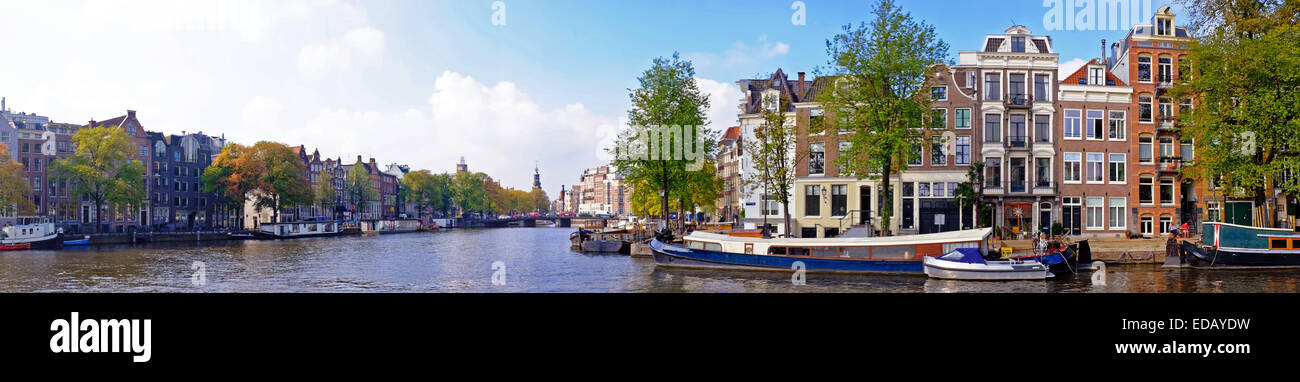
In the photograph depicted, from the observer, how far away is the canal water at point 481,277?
29.4 m

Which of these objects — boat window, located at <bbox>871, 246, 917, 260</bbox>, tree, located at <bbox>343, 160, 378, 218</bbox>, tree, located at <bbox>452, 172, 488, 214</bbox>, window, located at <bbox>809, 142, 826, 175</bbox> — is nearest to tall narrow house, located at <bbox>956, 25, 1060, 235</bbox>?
window, located at <bbox>809, 142, 826, 175</bbox>

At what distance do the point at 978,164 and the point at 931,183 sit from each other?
306 cm

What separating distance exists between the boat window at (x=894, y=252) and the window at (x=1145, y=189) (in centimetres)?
2661

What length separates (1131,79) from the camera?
48.3 m

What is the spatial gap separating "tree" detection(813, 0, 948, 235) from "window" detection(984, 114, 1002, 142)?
12.6 m

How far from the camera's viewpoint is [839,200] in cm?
5038

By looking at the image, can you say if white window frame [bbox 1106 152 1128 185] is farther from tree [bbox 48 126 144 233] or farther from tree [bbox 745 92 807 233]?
tree [bbox 48 126 144 233]

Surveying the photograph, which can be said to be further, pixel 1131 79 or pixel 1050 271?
pixel 1131 79

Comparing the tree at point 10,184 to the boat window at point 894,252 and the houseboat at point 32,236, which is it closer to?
the houseboat at point 32,236

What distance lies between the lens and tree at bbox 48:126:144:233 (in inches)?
2844
